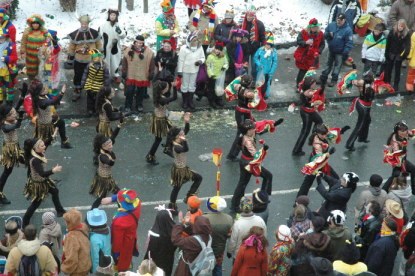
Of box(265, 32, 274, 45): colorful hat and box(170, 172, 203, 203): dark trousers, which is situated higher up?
box(265, 32, 274, 45): colorful hat

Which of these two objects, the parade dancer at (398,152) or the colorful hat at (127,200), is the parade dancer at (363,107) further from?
the colorful hat at (127,200)

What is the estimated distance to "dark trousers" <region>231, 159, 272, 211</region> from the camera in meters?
12.0

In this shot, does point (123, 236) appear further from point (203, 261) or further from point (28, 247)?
point (28, 247)

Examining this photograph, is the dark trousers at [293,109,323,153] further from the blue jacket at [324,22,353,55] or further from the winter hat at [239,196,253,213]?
the winter hat at [239,196,253,213]

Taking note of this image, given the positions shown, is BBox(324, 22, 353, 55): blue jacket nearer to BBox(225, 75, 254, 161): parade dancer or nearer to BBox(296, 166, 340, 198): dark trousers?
BBox(225, 75, 254, 161): parade dancer

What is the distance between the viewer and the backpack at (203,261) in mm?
9055

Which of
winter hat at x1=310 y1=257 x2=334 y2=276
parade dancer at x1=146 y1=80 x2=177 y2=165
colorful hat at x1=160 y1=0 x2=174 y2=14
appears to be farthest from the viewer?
colorful hat at x1=160 y1=0 x2=174 y2=14

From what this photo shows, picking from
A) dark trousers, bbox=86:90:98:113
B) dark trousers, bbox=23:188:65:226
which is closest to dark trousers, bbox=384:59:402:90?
dark trousers, bbox=86:90:98:113

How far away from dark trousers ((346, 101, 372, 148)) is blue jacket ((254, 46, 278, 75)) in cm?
226

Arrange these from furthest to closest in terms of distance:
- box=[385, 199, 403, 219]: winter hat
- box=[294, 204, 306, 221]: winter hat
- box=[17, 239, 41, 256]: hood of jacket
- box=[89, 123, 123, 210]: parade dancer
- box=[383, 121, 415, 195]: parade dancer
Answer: box=[383, 121, 415, 195]: parade dancer
box=[89, 123, 123, 210]: parade dancer
box=[385, 199, 403, 219]: winter hat
box=[294, 204, 306, 221]: winter hat
box=[17, 239, 41, 256]: hood of jacket

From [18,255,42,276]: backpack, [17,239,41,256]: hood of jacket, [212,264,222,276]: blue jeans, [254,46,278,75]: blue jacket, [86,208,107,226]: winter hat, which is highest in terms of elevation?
[254,46,278,75]: blue jacket

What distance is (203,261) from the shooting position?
9.13 meters

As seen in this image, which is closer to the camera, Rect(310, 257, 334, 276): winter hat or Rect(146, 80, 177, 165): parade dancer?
Rect(310, 257, 334, 276): winter hat

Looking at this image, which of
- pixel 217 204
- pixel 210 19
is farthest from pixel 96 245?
pixel 210 19
